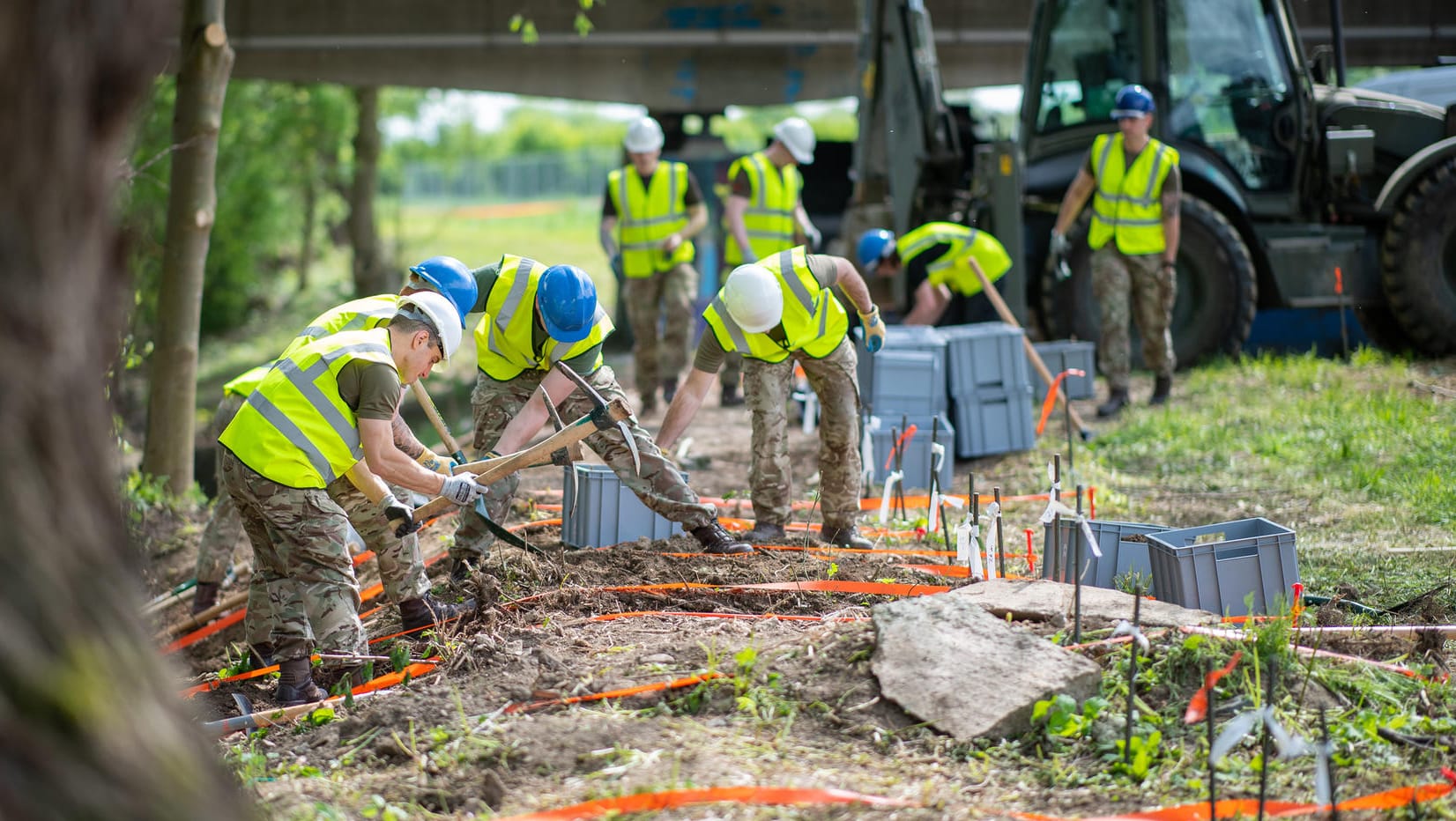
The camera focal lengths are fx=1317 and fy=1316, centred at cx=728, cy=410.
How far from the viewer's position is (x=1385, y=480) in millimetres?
6746

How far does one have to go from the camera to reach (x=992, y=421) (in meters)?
8.25

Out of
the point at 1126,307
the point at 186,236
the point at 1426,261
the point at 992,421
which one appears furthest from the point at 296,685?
the point at 1426,261

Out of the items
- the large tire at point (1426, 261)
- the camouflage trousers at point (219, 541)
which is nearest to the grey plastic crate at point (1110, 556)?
the camouflage trousers at point (219, 541)

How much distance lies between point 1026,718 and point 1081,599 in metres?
0.78

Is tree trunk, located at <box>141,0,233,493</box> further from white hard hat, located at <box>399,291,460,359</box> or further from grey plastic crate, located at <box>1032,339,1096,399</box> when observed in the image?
grey plastic crate, located at <box>1032,339,1096,399</box>

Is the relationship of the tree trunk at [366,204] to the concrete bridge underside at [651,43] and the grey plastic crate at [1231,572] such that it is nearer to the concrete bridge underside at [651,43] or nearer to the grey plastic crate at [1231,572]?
the concrete bridge underside at [651,43]

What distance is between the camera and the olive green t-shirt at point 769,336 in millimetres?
5652

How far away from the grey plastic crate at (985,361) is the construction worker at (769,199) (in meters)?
1.83

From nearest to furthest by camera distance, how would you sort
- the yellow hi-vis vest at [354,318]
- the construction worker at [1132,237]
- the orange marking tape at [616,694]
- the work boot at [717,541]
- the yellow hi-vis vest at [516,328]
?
Answer: the orange marking tape at [616,694], the yellow hi-vis vest at [354,318], the yellow hi-vis vest at [516,328], the work boot at [717,541], the construction worker at [1132,237]

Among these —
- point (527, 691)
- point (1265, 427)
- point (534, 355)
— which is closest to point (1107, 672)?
point (527, 691)

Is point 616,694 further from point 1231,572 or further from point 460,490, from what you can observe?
point 1231,572

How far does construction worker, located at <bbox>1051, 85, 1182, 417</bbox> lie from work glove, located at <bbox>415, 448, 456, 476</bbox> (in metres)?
5.39

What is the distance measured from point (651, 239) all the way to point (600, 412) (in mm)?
4559

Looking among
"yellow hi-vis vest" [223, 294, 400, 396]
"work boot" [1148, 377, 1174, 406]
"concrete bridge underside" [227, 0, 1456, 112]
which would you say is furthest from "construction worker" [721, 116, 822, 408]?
"concrete bridge underside" [227, 0, 1456, 112]
